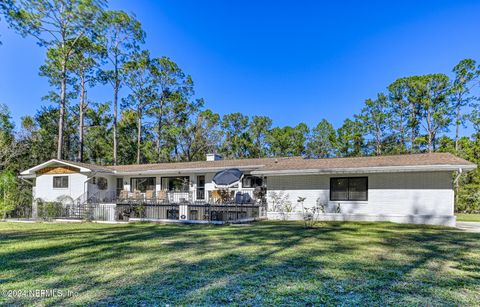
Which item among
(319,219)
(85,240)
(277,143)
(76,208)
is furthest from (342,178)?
(277,143)

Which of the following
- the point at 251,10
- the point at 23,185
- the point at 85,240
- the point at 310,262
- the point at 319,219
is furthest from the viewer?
the point at 23,185

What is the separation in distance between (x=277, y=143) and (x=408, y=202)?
77.7 feet

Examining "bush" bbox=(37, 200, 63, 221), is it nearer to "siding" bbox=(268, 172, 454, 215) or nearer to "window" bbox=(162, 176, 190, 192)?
"window" bbox=(162, 176, 190, 192)

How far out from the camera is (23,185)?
24.4m

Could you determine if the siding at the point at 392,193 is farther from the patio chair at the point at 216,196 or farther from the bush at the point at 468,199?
the bush at the point at 468,199

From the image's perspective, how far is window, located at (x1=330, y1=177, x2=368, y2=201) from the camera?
14.5 metres

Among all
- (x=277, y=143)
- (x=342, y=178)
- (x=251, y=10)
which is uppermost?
(x=251, y=10)

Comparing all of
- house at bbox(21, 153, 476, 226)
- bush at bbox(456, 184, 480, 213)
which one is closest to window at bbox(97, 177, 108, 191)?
house at bbox(21, 153, 476, 226)

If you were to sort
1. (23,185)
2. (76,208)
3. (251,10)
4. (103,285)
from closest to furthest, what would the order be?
(103,285) < (76,208) < (251,10) < (23,185)

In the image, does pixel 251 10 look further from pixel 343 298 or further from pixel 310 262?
pixel 343 298

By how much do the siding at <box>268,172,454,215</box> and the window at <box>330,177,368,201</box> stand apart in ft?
0.63

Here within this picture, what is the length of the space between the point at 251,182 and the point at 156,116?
2006 cm

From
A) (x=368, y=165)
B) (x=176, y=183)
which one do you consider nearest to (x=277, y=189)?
(x=368, y=165)

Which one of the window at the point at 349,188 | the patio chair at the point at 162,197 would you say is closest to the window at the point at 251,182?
the window at the point at 349,188
